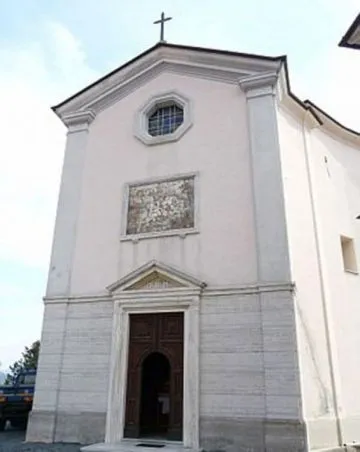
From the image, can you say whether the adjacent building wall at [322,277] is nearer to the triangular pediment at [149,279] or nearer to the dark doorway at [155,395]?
the triangular pediment at [149,279]

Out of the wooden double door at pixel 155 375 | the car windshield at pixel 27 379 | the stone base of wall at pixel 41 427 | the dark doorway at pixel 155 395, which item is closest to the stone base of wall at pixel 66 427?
the stone base of wall at pixel 41 427

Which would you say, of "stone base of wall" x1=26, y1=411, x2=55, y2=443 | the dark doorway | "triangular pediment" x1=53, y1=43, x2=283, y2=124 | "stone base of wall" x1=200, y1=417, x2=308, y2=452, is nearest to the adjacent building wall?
"stone base of wall" x1=200, y1=417, x2=308, y2=452

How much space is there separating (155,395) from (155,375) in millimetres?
459

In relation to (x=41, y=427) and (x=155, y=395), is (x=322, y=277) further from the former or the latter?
(x=41, y=427)

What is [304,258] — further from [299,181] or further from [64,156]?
[64,156]

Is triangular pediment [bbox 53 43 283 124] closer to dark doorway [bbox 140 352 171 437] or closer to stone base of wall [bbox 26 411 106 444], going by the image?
dark doorway [bbox 140 352 171 437]

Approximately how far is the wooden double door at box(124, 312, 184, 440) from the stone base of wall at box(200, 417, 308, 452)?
2.56 ft

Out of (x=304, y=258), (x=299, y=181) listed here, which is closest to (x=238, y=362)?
(x=304, y=258)

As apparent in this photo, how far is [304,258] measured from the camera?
34.7ft

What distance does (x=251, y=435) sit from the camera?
28.7 feet

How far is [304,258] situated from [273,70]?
4.96m

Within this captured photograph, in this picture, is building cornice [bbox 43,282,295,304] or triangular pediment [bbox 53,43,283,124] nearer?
building cornice [bbox 43,282,295,304]

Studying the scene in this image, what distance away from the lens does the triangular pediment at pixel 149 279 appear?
10477 mm

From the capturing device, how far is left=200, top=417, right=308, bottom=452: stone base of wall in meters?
8.35
